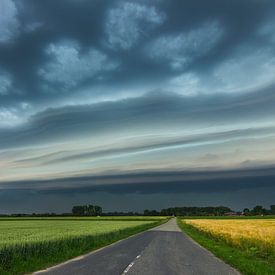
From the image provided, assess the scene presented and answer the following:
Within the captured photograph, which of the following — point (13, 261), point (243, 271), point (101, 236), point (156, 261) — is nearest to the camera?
point (243, 271)

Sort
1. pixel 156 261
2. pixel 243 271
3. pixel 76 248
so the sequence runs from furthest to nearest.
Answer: pixel 76 248 < pixel 156 261 < pixel 243 271

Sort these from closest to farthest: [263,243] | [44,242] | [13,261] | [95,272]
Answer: [95,272], [13,261], [44,242], [263,243]

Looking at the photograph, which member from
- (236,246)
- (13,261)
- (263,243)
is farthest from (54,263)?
(236,246)

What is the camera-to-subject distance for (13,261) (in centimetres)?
1923

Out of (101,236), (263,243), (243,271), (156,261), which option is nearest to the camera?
(243,271)

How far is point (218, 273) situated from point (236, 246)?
49.6ft

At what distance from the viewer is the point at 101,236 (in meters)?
41.2

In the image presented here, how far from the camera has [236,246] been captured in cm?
3131

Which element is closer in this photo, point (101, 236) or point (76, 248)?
point (76, 248)

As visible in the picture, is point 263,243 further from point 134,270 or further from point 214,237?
point 214,237

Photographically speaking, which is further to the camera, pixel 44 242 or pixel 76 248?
pixel 76 248

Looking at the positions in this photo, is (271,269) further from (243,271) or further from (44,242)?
(44,242)

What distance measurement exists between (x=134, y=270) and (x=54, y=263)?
18.4ft

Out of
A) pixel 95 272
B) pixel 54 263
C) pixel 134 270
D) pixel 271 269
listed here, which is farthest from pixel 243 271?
pixel 54 263
